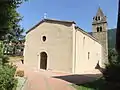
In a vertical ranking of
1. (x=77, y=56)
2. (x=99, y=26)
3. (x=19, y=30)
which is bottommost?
(x=77, y=56)

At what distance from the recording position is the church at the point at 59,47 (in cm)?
2856

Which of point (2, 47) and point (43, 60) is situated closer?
point (2, 47)

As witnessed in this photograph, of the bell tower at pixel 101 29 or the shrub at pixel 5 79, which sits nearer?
the shrub at pixel 5 79

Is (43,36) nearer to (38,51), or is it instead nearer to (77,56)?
(38,51)

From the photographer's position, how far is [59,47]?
29.7 metres

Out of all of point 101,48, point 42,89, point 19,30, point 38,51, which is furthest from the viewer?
point 101,48

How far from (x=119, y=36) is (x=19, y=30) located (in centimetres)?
1114

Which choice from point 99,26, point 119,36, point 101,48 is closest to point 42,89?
point 119,36

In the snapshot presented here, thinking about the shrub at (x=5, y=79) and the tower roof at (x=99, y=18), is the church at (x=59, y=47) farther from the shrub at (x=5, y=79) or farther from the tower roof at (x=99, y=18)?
the shrub at (x=5, y=79)

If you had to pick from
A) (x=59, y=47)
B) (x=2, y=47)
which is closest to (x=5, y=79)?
(x=2, y=47)

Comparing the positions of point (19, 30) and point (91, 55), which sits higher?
point (19, 30)

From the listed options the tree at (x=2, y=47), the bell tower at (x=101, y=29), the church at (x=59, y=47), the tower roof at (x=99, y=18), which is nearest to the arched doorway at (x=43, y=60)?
the church at (x=59, y=47)

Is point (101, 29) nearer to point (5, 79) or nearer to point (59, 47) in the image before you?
point (59, 47)

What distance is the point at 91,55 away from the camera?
117 ft
